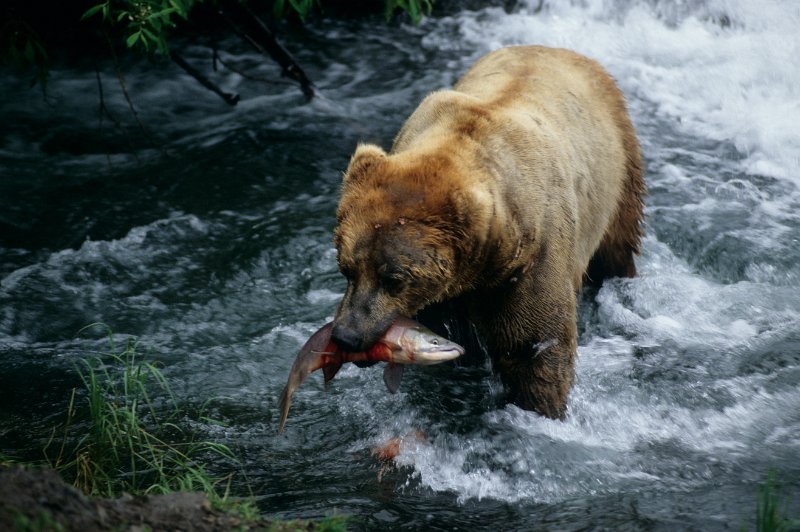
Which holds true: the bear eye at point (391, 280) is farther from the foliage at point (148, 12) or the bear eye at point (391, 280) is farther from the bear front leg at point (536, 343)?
the foliage at point (148, 12)

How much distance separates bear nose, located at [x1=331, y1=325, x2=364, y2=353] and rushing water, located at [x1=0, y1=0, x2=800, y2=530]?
0.76 meters

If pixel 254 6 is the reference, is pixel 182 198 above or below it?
below

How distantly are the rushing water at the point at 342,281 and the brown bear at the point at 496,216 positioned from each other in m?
0.57

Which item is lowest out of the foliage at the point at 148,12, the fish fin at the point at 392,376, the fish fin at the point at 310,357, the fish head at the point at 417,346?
the fish fin at the point at 392,376

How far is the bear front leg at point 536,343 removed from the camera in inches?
171

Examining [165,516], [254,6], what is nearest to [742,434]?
[165,516]

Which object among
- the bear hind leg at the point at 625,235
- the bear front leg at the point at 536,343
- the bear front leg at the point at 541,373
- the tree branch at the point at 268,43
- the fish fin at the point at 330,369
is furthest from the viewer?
the tree branch at the point at 268,43

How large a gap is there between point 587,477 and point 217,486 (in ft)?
5.63

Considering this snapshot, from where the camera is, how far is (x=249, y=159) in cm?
820

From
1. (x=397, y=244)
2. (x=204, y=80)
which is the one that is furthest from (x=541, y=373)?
(x=204, y=80)

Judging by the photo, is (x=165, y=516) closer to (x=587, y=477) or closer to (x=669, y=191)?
(x=587, y=477)

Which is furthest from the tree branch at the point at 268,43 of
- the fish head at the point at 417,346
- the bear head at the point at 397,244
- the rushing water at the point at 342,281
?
the fish head at the point at 417,346

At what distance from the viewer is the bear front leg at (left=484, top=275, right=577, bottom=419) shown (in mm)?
4340

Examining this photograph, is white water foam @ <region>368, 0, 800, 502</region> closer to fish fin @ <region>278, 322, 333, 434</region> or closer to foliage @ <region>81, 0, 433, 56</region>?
fish fin @ <region>278, 322, 333, 434</region>
